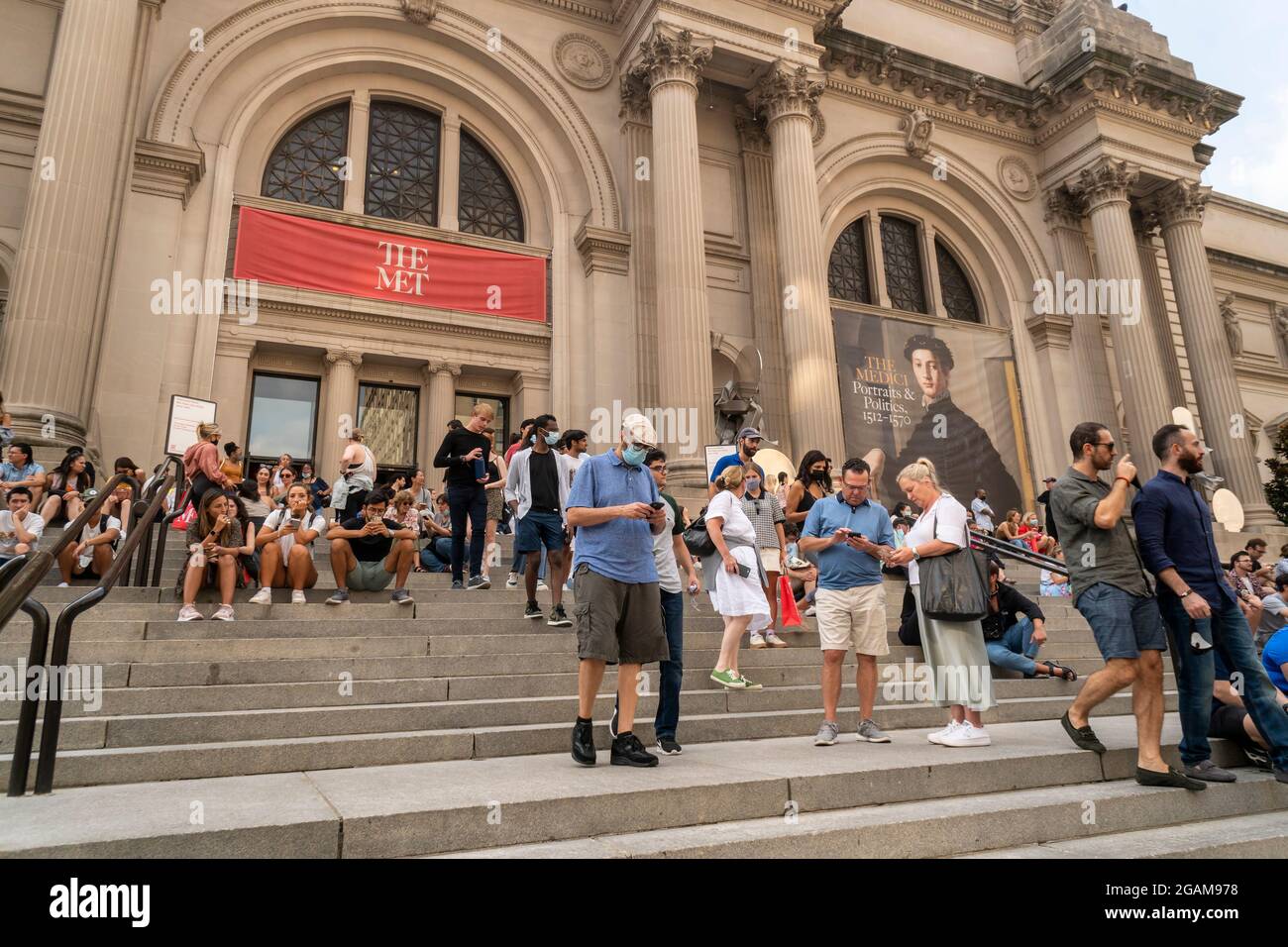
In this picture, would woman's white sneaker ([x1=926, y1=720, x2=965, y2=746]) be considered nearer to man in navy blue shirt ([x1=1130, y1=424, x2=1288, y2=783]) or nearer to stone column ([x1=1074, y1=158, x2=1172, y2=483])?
man in navy blue shirt ([x1=1130, y1=424, x2=1288, y2=783])

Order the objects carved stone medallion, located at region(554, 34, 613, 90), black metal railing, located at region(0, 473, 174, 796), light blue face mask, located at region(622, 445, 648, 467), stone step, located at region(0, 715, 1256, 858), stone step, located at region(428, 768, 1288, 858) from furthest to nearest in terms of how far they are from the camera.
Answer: carved stone medallion, located at region(554, 34, 613, 90)
light blue face mask, located at region(622, 445, 648, 467)
black metal railing, located at region(0, 473, 174, 796)
stone step, located at region(428, 768, 1288, 858)
stone step, located at region(0, 715, 1256, 858)

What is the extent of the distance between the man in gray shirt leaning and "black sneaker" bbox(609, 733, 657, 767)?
8.43ft

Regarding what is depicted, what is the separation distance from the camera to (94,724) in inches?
177

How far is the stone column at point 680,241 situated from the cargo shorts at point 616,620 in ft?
32.5

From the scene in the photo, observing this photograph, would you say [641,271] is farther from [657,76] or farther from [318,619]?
[318,619]

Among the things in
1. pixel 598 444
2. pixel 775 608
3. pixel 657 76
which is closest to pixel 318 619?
pixel 775 608

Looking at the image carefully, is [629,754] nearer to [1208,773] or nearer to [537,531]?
[1208,773]

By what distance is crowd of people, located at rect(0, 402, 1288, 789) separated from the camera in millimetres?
4492

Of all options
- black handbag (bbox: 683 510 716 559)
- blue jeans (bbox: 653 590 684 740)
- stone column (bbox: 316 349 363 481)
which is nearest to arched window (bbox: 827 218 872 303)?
stone column (bbox: 316 349 363 481)

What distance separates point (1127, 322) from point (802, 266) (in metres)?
10.6

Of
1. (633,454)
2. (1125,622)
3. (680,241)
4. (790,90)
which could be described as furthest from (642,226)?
(1125,622)

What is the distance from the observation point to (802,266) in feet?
56.0

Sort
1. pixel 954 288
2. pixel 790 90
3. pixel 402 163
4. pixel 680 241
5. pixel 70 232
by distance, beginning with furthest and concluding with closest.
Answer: pixel 954 288
pixel 790 90
pixel 402 163
pixel 680 241
pixel 70 232
